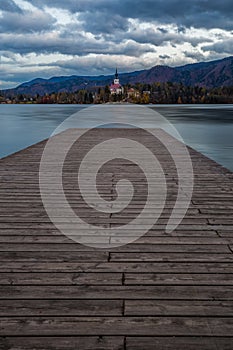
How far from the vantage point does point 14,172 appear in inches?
206

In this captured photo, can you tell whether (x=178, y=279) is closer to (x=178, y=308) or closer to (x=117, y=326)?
(x=178, y=308)

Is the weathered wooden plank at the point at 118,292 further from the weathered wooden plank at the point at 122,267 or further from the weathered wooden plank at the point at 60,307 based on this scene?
the weathered wooden plank at the point at 122,267

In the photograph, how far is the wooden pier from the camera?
1.52 meters

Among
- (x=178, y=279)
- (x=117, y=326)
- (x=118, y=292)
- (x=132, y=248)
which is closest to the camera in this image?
(x=117, y=326)

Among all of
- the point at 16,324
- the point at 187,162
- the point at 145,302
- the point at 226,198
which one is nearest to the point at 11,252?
the point at 16,324

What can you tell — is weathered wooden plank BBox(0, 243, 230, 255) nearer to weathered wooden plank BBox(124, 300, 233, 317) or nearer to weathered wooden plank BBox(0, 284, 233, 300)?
weathered wooden plank BBox(0, 284, 233, 300)

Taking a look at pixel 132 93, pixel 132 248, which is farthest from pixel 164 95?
pixel 132 248

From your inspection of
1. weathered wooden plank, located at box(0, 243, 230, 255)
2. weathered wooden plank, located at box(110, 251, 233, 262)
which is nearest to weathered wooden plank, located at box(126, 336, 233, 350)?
weathered wooden plank, located at box(110, 251, 233, 262)

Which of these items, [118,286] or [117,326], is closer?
[117,326]

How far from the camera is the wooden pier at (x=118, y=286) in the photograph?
1.52 meters

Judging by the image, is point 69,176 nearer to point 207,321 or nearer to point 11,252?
point 11,252

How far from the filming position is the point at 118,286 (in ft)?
6.27

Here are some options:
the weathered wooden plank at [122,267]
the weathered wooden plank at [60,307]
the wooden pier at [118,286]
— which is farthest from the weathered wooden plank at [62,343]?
the weathered wooden plank at [122,267]

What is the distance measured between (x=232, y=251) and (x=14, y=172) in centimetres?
356
